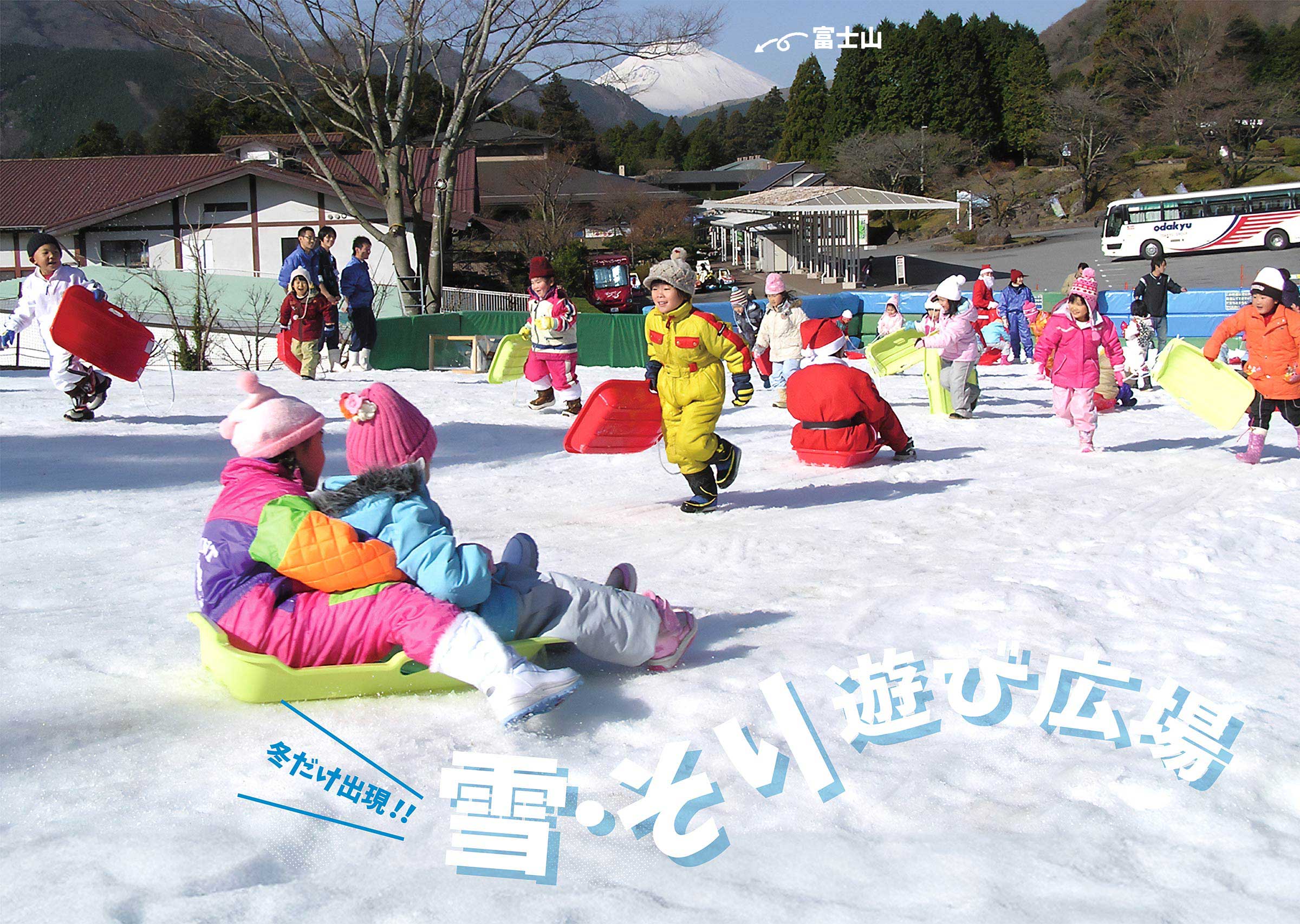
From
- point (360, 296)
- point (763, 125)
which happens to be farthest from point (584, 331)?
point (763, 125)

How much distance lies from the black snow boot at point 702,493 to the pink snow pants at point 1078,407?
3.70 metres

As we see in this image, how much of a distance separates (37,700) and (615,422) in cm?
415

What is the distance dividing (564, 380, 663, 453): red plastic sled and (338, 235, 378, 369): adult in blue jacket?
696 centimetres

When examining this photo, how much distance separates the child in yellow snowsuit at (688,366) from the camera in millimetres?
6504

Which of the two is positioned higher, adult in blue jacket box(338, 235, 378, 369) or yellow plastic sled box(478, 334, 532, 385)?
adult in blue jacket box(338, 235, 378, 369)

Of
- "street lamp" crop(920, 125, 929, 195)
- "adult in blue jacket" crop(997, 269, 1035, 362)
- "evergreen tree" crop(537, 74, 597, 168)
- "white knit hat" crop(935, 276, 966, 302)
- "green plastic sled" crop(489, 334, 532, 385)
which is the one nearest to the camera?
"white knit hat" crop(935, 276, 966, 302)

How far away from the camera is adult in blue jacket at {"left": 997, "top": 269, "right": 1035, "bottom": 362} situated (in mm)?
17969

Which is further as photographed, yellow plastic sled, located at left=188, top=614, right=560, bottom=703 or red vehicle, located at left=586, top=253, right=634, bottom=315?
red vehicle, located at left=586, top=253, right=634, bottom=315

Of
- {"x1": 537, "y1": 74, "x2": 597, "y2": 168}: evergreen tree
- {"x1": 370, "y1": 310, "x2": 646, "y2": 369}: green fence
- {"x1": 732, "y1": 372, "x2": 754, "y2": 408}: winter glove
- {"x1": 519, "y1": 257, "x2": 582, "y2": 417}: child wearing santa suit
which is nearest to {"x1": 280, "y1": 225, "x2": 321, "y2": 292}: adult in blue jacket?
{"x1": 519, "y1": 257, "x2": 582, "y2": 417}: child wearing santa suit

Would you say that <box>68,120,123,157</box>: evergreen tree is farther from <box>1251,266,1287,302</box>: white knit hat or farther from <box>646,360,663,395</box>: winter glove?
<box>1251,266,1287,302</box>: white knit hat

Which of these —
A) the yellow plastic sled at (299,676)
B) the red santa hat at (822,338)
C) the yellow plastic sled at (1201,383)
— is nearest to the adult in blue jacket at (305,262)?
the red santa hat at (822,338)

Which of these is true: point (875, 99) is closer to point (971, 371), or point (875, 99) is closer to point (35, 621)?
point (971, 371)

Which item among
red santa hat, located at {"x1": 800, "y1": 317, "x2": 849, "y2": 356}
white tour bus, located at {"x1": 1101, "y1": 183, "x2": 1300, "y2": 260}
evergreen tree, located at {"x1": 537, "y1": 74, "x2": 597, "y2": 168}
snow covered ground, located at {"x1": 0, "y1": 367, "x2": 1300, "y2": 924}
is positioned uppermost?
evergreen tree, located at {"x1": 537, "y1": 74, "x2": 597, "y2": 168}

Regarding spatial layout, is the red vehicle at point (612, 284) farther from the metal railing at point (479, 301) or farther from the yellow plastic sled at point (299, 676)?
the yellow plastic sled at point (299, 676)
